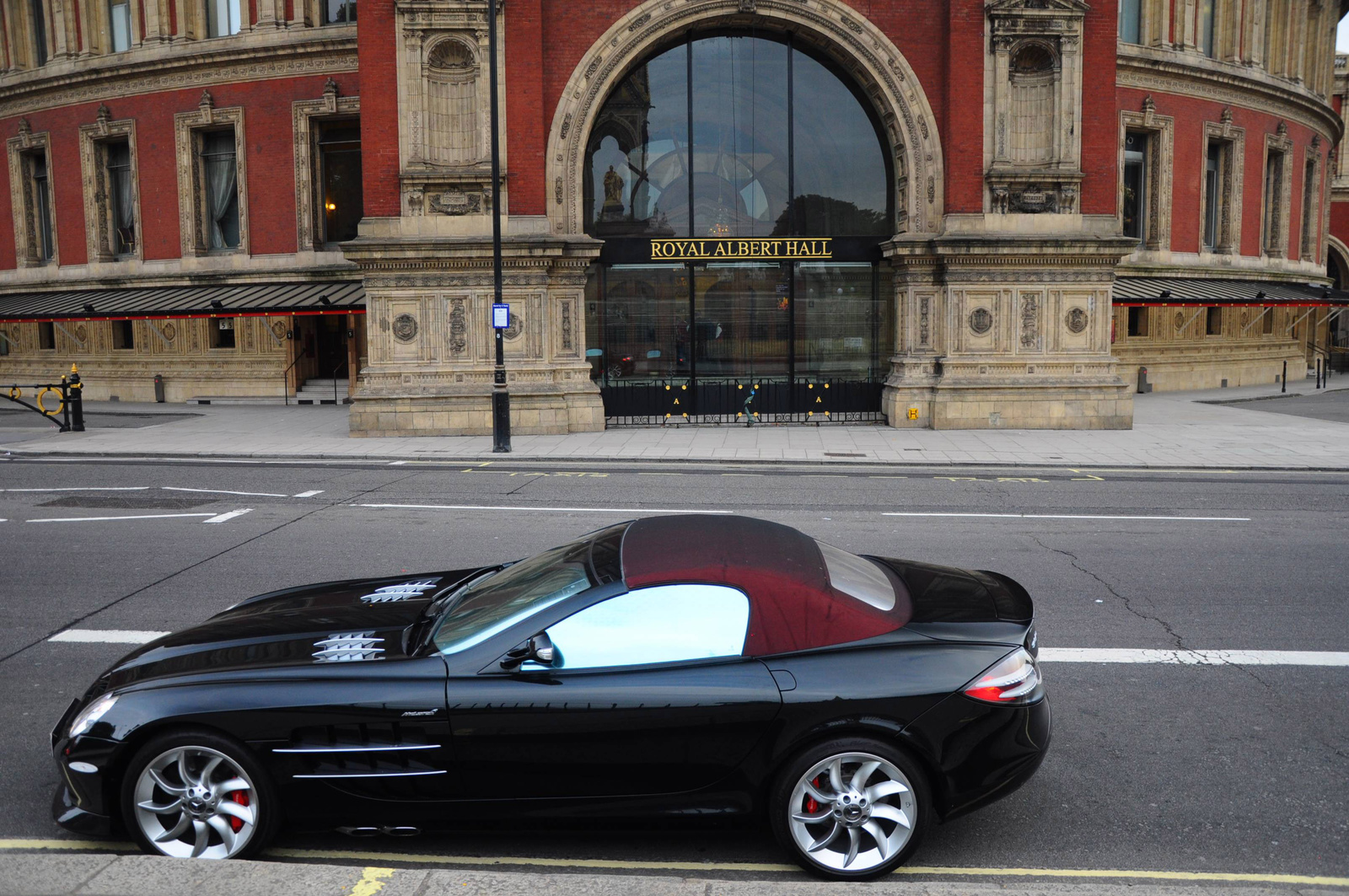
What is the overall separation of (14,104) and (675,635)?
38552mm

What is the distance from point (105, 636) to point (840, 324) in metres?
18.5

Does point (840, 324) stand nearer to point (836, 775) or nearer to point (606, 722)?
point (836, 775)

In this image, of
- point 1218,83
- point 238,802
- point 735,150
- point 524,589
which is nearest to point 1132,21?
point 1218,83

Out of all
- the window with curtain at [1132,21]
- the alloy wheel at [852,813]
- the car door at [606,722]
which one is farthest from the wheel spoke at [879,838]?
the window with curtain at [1132,21]

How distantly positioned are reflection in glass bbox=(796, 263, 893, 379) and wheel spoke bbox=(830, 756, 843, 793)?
19.6 metres

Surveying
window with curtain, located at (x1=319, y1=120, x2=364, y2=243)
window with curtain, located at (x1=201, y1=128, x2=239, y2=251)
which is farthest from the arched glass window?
window with curtain, located at (x1=201, y1=128, x2=239, y2=251)

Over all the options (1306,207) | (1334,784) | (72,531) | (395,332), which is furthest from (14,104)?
(1306,207)

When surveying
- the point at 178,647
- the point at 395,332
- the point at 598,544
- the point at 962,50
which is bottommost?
the point at 178,647

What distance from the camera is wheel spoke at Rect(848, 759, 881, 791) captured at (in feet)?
14.1

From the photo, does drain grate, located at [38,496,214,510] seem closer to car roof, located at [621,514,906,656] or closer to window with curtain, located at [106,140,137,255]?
car roof, located at [621,514,906,656]

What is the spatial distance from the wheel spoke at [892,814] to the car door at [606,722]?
0.59 m

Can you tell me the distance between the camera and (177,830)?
14.3 feet

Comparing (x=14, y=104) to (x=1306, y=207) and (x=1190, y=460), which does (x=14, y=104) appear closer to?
(x=1190, y=460)

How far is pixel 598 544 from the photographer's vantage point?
525 cm
